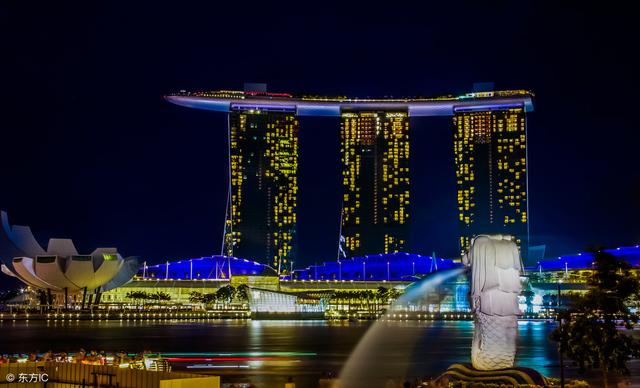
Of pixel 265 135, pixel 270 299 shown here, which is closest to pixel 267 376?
pixel 270 299

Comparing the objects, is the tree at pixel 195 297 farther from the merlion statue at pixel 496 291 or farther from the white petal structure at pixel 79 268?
the merlion statue at pixel 496 291

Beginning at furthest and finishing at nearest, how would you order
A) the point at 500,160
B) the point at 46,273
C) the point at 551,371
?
the point at 500,160 < the point at 46,273 < the point at 551,371

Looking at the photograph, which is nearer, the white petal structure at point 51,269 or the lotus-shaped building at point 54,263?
the white petal structure at point 51,269

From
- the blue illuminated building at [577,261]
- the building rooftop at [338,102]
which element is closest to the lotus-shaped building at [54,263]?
the building rooftop at [338,102]

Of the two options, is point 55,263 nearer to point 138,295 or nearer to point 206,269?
point 138,295

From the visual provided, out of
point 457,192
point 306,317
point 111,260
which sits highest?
point 457,192

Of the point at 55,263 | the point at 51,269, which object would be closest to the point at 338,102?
the point at 55,263

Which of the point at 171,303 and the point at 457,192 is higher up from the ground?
the point at 457,192

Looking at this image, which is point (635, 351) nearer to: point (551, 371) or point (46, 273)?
point (551, 371)
